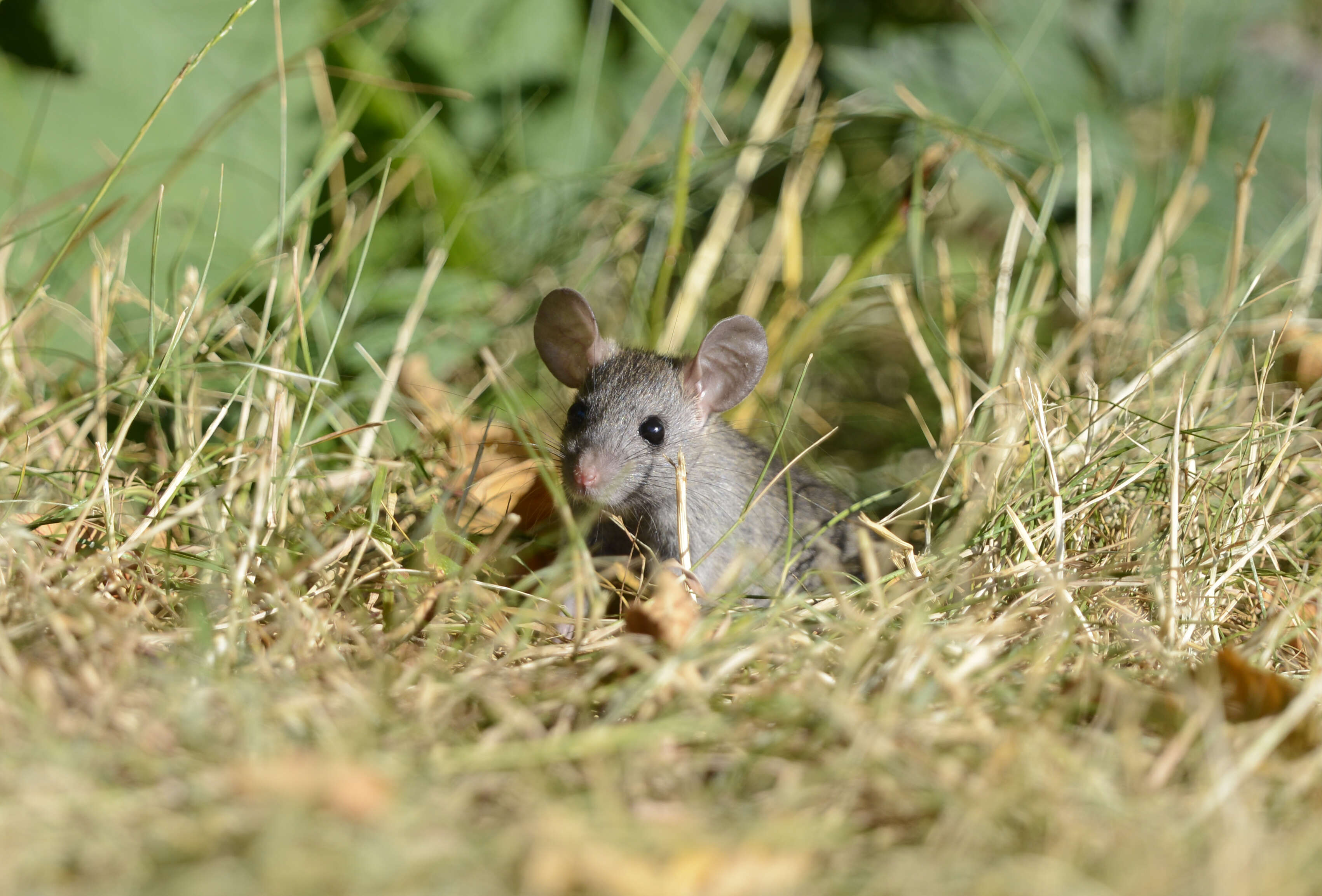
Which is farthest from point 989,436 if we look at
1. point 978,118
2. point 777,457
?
point 978,118

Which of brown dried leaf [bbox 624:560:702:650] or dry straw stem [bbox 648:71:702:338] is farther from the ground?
dry straw stem [bbox 648:71:702:338]

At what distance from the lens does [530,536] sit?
384 centimetres

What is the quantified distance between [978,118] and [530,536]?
2933 millimetres

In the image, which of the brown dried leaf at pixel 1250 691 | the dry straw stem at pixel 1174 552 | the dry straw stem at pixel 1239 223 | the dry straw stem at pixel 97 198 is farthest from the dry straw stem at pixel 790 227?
the brown dried leaf at pixel 1250 691

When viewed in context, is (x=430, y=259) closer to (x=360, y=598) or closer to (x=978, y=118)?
(x=360, y=598)

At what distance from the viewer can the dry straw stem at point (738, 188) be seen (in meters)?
5.04

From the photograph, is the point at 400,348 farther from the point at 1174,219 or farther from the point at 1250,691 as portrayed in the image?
the point at 1174,219

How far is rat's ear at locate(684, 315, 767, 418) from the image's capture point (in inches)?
144

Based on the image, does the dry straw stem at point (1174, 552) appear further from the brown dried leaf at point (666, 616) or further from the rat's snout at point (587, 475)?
the rat's snout at point (587, 475)

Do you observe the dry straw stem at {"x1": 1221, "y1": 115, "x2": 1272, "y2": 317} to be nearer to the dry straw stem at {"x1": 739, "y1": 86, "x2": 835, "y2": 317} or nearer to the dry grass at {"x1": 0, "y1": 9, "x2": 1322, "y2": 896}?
the dry grass at {"x1": 0, "y1": 9, "x2": 1322, "y2": 896}

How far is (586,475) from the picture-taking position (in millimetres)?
3510

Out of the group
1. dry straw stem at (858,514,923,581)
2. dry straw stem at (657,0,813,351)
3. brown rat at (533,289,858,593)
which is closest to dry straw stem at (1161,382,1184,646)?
dry straw stem at (858,514,923,581)

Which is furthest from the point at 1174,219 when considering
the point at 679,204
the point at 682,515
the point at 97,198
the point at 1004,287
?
the point at 97,198

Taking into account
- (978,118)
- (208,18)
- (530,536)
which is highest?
(208,18)
